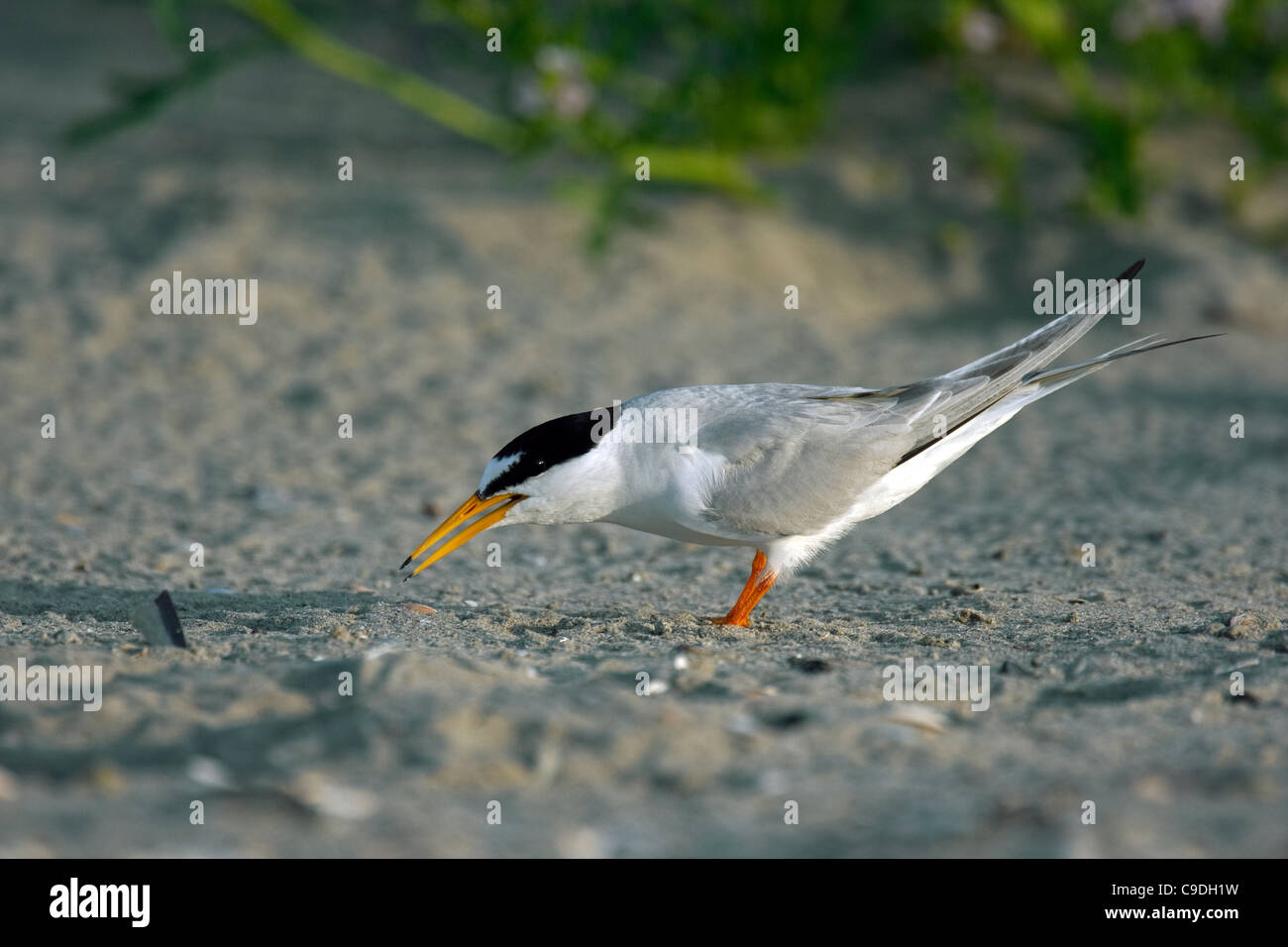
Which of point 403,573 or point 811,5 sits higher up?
point 811,5

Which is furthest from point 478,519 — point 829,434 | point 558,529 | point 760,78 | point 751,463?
point 760,78

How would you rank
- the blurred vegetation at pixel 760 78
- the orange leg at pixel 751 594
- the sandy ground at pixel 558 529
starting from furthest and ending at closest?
the blurred vegetation at pixel 760 78
the orange leg at pixel 751 594
the sandy ground at pixel 558 529

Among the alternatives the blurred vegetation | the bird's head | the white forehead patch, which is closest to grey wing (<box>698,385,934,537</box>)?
the bird's head

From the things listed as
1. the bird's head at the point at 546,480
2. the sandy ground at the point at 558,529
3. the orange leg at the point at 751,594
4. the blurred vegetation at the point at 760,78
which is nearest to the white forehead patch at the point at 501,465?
the bird's head at the point at 546,480

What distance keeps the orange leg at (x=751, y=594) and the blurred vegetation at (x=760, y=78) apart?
359 cm

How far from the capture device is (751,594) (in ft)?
12.4

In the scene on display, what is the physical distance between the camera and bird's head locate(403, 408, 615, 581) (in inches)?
143

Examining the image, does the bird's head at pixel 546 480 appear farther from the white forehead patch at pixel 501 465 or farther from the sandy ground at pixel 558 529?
the sandy ground at pixel 558 529

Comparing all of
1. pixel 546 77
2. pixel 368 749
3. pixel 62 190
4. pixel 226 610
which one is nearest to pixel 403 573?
pixel 226 610

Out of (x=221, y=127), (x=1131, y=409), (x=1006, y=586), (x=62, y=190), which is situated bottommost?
(x=1006, y=586)

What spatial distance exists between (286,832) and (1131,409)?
510 centimetres

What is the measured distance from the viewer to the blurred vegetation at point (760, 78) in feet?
23.6

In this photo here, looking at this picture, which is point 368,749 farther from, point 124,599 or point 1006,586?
point 1006,586

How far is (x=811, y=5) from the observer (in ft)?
25.7
